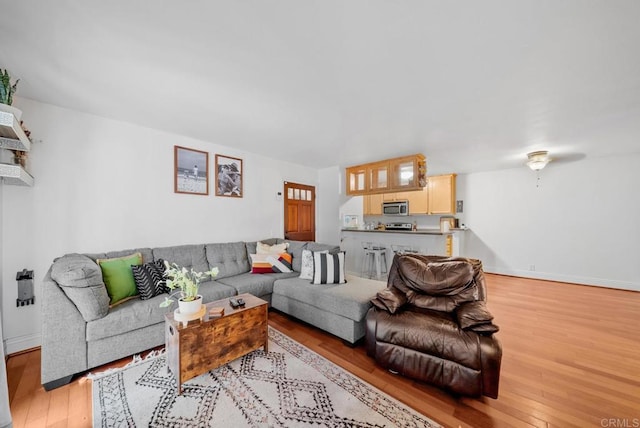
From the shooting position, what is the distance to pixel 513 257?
5.39m

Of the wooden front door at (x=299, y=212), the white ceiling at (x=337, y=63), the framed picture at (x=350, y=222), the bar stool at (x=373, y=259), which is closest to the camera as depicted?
the white ceiling at (x=337, y=63)

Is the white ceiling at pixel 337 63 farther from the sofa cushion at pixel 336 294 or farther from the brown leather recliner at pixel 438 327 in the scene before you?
the sofa cushion at pixel 336 294

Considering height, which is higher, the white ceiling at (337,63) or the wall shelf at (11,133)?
the white ceiling at (337,63)

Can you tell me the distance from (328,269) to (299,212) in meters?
2.40

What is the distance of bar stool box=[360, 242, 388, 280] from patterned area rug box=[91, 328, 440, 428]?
2.84 meters

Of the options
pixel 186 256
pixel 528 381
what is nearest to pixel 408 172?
pixel 528 381

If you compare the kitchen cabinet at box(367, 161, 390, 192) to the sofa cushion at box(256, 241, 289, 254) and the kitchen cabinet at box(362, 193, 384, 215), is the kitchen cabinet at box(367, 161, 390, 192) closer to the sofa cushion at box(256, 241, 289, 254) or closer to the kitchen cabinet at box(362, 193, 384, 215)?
the kitchen cabinet at box(362, 193, 384, 215)

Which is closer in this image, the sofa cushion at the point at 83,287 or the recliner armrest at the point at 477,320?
the recliner armrest at the point at 477,320

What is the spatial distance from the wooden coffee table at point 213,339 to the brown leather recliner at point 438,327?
1.02 metres

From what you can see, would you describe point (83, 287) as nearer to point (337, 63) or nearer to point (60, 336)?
point (60, 336)

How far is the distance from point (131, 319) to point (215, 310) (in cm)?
82

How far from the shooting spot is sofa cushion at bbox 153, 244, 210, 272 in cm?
297

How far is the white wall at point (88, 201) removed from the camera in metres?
2.35

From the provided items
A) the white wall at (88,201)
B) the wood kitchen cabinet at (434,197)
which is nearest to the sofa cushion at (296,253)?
the white wall at (88,201)
